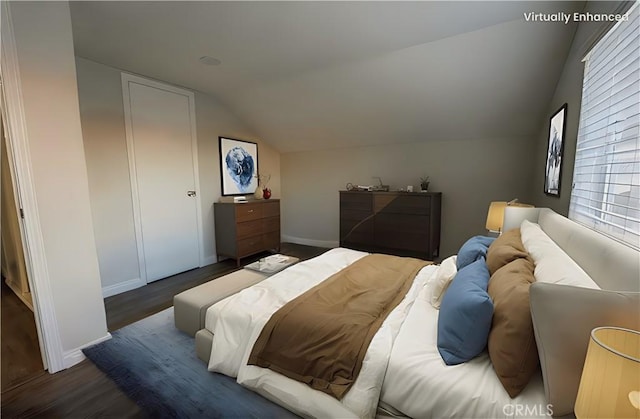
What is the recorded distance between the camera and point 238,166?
4.45 m

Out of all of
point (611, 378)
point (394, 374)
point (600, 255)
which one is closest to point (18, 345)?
point (394, 374)

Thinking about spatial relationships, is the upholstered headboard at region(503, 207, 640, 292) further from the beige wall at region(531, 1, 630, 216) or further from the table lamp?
the table lamp

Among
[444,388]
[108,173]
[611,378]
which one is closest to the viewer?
[611,378]

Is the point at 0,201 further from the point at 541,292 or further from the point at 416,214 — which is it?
the point at 416,214

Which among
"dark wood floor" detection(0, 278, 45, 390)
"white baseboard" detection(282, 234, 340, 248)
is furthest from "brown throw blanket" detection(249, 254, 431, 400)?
"white baseboard" detection(282, 234, 340, 248)

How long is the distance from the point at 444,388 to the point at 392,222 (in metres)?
3.07

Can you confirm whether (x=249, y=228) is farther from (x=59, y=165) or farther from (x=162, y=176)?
(x=59, y=165)

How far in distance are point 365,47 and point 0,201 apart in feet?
13.0

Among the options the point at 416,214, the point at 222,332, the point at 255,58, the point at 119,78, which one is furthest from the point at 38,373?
the point at 416,214

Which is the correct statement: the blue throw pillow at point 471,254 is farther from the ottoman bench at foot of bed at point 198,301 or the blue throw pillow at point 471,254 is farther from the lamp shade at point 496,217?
the ottoman bench at foot of bed at point 198,301

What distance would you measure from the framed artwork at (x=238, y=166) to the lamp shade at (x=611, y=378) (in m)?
4.20

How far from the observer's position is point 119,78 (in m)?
3.00

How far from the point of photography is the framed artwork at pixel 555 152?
2.16 meters

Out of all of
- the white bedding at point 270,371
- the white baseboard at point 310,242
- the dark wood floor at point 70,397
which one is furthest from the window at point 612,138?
the white baseboard at point 310,242
